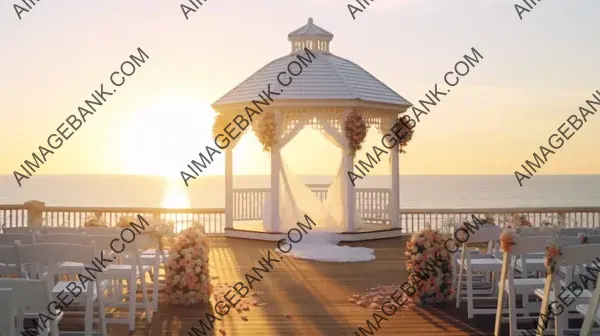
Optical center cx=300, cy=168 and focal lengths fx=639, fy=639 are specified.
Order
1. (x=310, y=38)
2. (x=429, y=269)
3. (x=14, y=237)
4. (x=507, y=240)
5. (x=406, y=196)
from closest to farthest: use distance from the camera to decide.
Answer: (x=507, y=240) < (x=14, y=237) < (x=429, y=269) < (x=310, y=38) < (x=406, y=196)

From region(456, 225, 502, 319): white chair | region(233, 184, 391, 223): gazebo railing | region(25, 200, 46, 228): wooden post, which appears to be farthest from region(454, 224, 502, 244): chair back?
region(25, 200, 46, 228): wooden post

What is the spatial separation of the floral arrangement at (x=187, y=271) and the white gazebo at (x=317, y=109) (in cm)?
582

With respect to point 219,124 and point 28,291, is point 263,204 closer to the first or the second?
point 219,124

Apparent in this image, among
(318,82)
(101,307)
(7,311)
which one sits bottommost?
(101,307)

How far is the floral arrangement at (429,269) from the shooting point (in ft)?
22.8

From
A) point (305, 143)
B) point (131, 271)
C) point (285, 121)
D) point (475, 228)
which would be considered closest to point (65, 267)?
point (131, 271)

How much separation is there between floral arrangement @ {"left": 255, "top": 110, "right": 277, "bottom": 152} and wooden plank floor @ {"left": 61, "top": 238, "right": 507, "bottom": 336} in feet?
11.6

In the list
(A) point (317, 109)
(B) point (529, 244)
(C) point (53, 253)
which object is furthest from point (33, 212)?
(B) point (529, 244)

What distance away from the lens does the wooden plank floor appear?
5.84 meters

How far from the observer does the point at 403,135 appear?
527 inches

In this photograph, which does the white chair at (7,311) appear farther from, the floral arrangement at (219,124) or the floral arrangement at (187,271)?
the floral arrangement at (219,124)

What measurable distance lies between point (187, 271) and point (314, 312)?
1.44 metres

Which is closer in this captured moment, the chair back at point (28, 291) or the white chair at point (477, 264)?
the chair back at point (28, 291)

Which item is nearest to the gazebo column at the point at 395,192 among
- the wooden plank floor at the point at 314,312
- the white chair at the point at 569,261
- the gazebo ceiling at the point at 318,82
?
the gazebo ceiling at the point at 318,82
